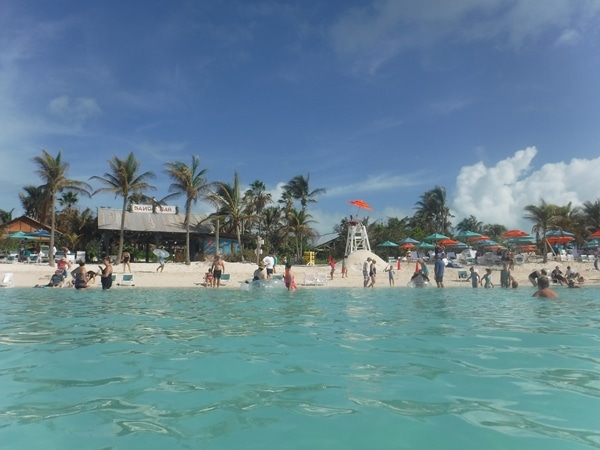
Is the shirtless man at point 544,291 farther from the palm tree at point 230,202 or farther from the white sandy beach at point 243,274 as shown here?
the palm tree at point 230,202

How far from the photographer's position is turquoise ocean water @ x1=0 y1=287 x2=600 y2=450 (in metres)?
2.71

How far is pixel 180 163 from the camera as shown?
32719 millimetres

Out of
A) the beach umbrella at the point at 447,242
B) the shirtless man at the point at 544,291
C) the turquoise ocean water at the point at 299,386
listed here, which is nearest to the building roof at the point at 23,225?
the beach umbrella at the point at 447,242

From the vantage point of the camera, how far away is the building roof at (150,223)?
31719 mm

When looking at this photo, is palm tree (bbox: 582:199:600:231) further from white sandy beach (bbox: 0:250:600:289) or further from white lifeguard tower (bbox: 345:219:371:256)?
white lifeguard tower (bbox: 345:219:371:256)

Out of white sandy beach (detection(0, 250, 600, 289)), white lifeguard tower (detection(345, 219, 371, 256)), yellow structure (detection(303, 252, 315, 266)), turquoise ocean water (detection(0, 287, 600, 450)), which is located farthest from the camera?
yellow structure (detection(303, 252, 315, 266))

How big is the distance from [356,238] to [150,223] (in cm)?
1486

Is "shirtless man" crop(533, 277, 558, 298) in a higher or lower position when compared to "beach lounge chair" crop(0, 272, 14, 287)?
higher

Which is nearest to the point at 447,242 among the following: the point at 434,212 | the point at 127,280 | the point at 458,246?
the point at 458,246

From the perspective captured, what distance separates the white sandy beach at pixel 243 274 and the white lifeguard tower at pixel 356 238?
186 centimetres

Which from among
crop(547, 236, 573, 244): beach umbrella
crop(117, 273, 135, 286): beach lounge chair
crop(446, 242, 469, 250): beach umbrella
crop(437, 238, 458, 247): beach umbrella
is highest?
crop(547, 236, 573, 244): beach umbrella

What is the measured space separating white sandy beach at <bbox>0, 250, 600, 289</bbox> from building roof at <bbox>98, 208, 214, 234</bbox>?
12.2ft

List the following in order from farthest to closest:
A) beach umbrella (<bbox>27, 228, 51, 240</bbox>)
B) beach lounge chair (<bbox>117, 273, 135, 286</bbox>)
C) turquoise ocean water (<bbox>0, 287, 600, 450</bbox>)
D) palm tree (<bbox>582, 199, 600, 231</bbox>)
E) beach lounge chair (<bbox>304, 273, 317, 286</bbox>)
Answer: palm tree (<bbox>582, 199, 600, 231</bbox>) < beach umbrella (<bbox>27, 228, 51, 240</bbox>) < beach lounge chair (<bbox>304, 273, 317, 286</bbox>) < beach lounge chair (<bbox>117, 273, 135, 286</bbox>) < turquoise ocean water (<bbox>0, 287, 600, 450</bbox>)

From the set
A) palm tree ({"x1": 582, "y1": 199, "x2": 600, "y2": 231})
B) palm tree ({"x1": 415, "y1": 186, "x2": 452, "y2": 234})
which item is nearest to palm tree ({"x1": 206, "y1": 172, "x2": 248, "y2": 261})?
palm tree ({"x1": 415, "y1": 186, "x2": 452, "y2": 234})
